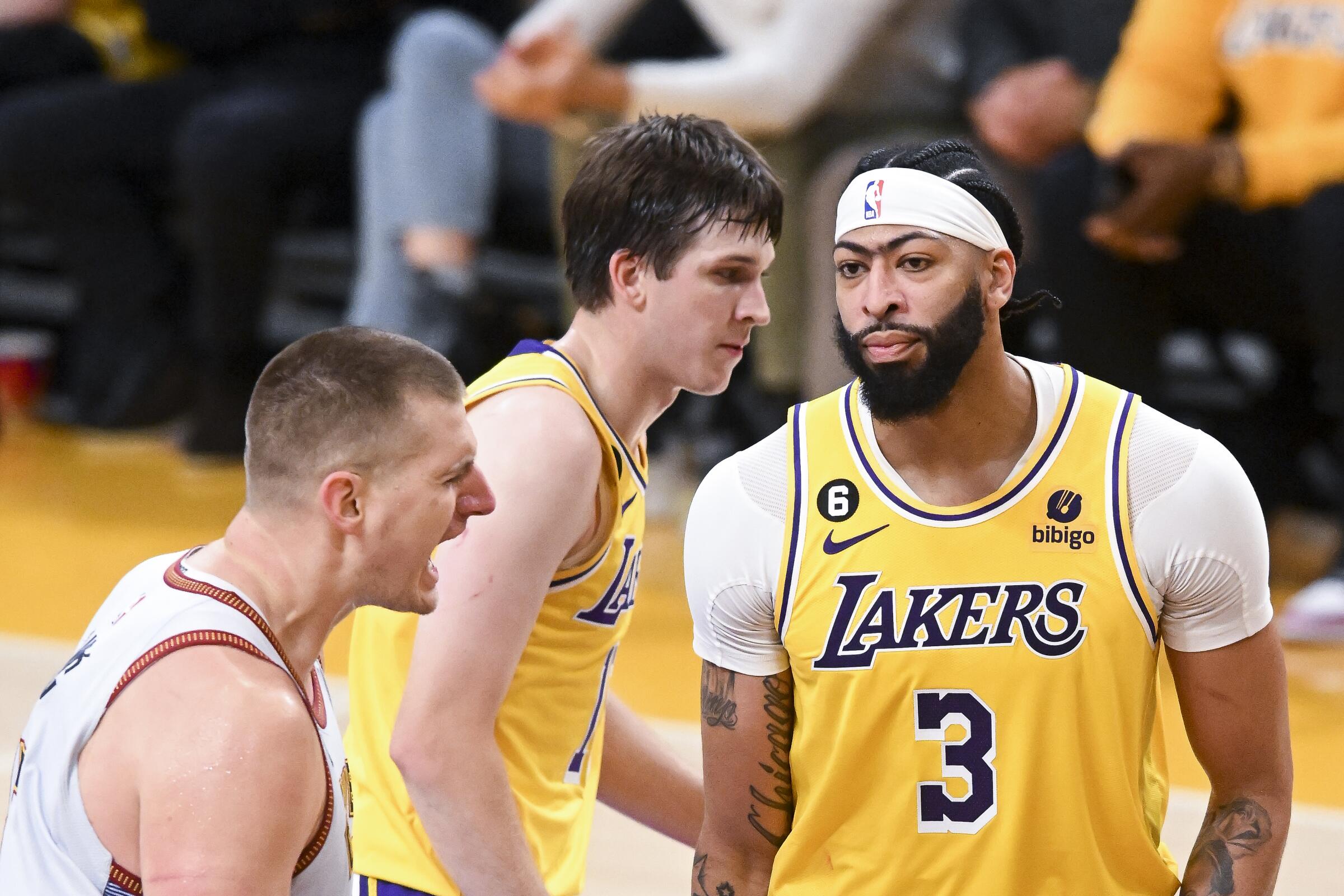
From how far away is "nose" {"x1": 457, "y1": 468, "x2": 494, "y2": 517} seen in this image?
2020 millimetres

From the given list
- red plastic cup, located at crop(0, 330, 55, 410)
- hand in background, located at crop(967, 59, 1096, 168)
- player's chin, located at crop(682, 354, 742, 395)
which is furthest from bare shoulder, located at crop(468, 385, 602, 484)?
red plastic cup, located at crop(0, 330, 55, 410)

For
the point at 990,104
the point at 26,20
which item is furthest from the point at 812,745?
the point at 26,20

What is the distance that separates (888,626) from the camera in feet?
6.84

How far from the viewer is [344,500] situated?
189 centimetres

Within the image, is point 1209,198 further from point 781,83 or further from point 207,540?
point 207,540

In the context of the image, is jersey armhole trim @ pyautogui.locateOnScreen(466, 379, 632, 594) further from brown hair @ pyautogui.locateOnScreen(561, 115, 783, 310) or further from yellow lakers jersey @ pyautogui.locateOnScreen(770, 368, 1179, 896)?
yellow lakers jersey @ pyautogui.locateOnScreen(770, 368, 1179, 896)

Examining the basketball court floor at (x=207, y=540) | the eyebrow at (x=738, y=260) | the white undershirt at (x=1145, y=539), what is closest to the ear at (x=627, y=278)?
the eyebrow at (x=738, y=260)

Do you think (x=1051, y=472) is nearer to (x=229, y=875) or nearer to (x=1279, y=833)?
(x=1279, y=833)

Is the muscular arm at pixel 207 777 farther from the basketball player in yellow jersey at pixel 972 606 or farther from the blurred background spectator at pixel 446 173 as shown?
the blurred background spectator at pixel 446 173

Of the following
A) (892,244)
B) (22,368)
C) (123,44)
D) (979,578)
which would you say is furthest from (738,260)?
(22,368)

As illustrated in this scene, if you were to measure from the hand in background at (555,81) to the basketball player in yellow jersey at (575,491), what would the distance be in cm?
291

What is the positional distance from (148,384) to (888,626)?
18.8ft

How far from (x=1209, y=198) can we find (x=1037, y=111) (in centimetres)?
57

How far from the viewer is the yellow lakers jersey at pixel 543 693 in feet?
8.21
